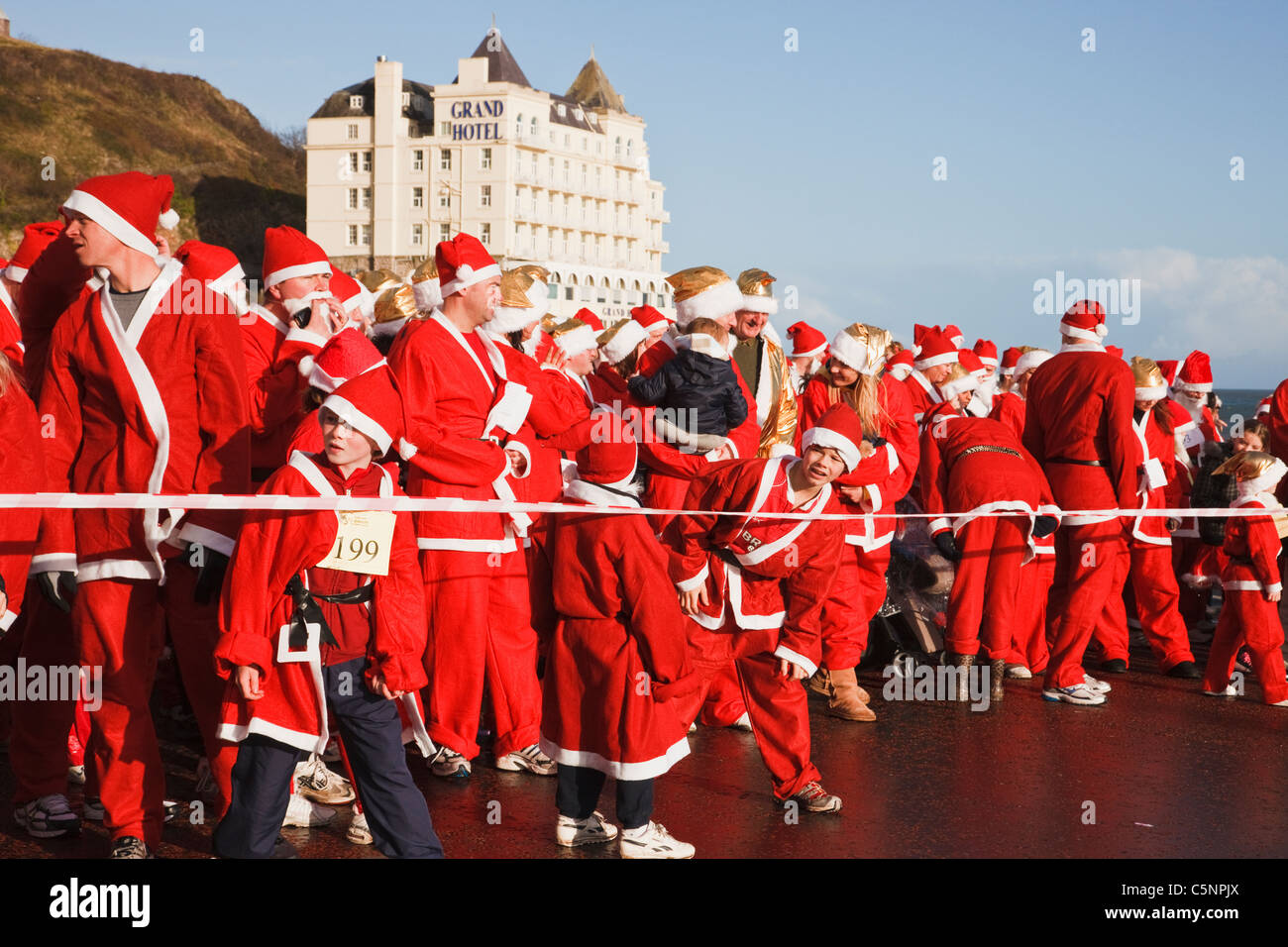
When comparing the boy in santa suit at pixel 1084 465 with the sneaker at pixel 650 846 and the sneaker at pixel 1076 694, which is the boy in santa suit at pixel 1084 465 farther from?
the sneaker at pixel 650 846

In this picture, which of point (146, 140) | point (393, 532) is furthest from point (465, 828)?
point (146, 140)

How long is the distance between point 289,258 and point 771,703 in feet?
9.05

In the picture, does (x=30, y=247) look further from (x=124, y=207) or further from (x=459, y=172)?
(x=459, y=172)

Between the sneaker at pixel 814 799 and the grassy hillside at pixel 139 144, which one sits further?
the grassy hillside at pixel 139 144

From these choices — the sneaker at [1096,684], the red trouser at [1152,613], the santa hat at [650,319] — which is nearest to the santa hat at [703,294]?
the santa hat at [650,319]

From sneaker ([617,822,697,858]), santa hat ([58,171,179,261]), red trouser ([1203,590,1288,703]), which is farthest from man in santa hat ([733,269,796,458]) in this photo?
santa hat ([58,171,179,261])

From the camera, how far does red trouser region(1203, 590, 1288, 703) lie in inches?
340

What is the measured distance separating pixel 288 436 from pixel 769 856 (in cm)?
255

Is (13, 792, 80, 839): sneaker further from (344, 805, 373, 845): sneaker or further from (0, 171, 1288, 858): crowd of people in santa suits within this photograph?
(344, 805, 373, 845): sneaker

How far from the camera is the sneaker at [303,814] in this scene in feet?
20.0

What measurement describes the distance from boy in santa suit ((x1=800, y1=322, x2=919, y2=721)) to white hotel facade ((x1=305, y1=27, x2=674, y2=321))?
82.8 metres

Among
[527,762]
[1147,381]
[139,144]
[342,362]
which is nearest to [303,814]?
[527,762]

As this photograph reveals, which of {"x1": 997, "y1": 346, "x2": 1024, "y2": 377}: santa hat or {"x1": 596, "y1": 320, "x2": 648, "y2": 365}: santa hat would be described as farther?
{"x1": 997, "y1": 346, "x2": 1024, "y2": 377}: santa hat

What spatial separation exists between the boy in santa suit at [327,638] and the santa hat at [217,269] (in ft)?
4.95
